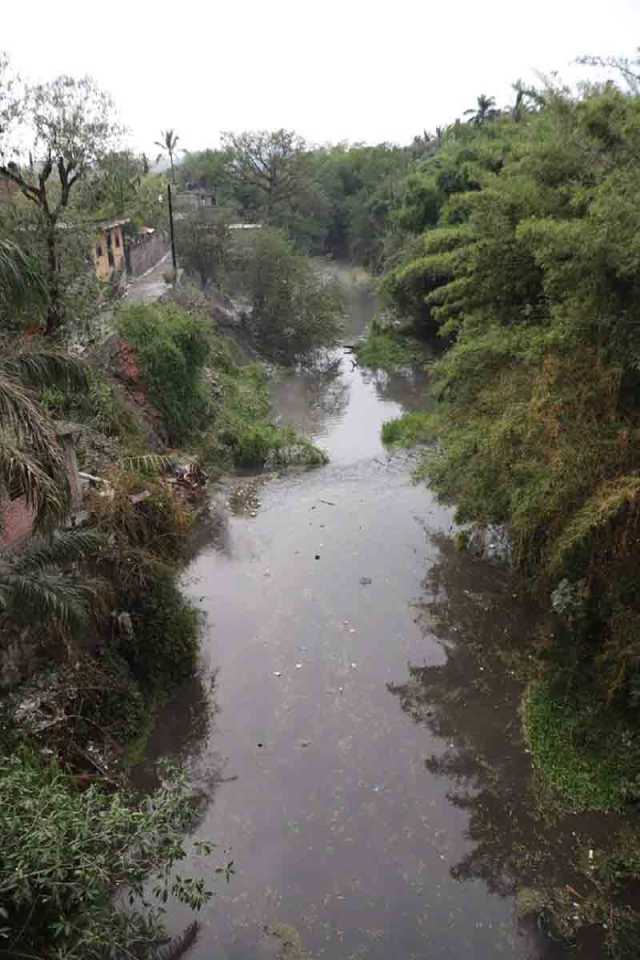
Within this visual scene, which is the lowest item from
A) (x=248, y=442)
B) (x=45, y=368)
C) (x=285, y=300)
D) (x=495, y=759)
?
(x=495, y=759)

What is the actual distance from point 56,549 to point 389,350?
24.9 m

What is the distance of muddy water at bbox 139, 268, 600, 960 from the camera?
23.1 ft

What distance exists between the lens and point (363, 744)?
30.2 ft

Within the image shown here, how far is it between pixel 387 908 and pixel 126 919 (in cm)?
311

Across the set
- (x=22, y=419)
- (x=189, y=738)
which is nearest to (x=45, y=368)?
(x=22, y=419)

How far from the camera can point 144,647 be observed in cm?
995

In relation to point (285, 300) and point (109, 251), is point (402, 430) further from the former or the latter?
point (109, 251)

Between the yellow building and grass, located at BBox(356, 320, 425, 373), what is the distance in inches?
439

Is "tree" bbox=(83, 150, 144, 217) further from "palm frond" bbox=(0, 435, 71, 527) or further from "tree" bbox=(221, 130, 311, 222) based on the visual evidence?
"tree" bbox=(221, 130, 311, 222)

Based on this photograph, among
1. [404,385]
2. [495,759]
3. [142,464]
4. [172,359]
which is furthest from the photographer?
[404,385]

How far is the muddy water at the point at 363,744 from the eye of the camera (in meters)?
7.03

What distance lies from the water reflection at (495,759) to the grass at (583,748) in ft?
0.72

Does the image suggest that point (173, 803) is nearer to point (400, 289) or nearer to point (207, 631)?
point (207, 631)

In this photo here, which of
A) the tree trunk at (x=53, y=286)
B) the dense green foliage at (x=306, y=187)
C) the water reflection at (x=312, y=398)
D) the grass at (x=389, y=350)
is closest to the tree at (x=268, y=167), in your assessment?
Answer: the dense green foliage at (x=306, y=187)
